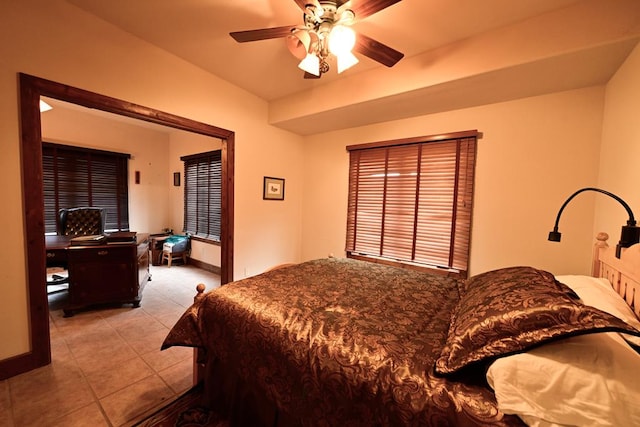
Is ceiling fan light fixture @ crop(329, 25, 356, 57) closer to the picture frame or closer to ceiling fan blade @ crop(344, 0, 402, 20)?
ceiling fan blade @ crop(344, 0, 402, 20)

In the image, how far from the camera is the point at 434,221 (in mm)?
2818

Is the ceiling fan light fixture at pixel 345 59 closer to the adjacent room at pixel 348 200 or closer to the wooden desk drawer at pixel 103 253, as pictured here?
the adjacent room at pixel 348 200

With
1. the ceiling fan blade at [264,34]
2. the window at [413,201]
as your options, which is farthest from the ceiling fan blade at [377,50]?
the window at [413,201]

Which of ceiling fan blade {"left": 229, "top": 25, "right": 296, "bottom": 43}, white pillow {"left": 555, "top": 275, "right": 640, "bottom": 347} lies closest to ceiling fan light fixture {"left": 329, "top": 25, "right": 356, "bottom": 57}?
ceiling fan blade {"left": 229, "top": 25, "right": 296, "bottom": 43}

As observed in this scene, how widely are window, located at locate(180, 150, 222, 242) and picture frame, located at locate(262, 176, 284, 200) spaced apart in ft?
4.35

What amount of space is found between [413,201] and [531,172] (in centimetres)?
→ 111

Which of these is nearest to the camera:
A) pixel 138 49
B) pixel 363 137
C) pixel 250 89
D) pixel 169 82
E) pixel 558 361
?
pixel 558 361

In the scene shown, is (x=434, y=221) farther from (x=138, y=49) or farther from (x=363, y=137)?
(x=138, y=49)

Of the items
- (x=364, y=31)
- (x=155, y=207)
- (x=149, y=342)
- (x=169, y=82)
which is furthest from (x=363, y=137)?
(x=155, y=207)

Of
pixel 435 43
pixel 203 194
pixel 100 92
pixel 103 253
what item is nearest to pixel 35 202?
pixel 100 92

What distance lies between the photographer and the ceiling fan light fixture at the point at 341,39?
5.07ft

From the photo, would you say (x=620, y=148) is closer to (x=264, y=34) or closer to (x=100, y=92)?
(x=264, y=34)

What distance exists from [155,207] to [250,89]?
3.82 m

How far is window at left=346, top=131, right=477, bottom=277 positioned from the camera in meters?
2.65
